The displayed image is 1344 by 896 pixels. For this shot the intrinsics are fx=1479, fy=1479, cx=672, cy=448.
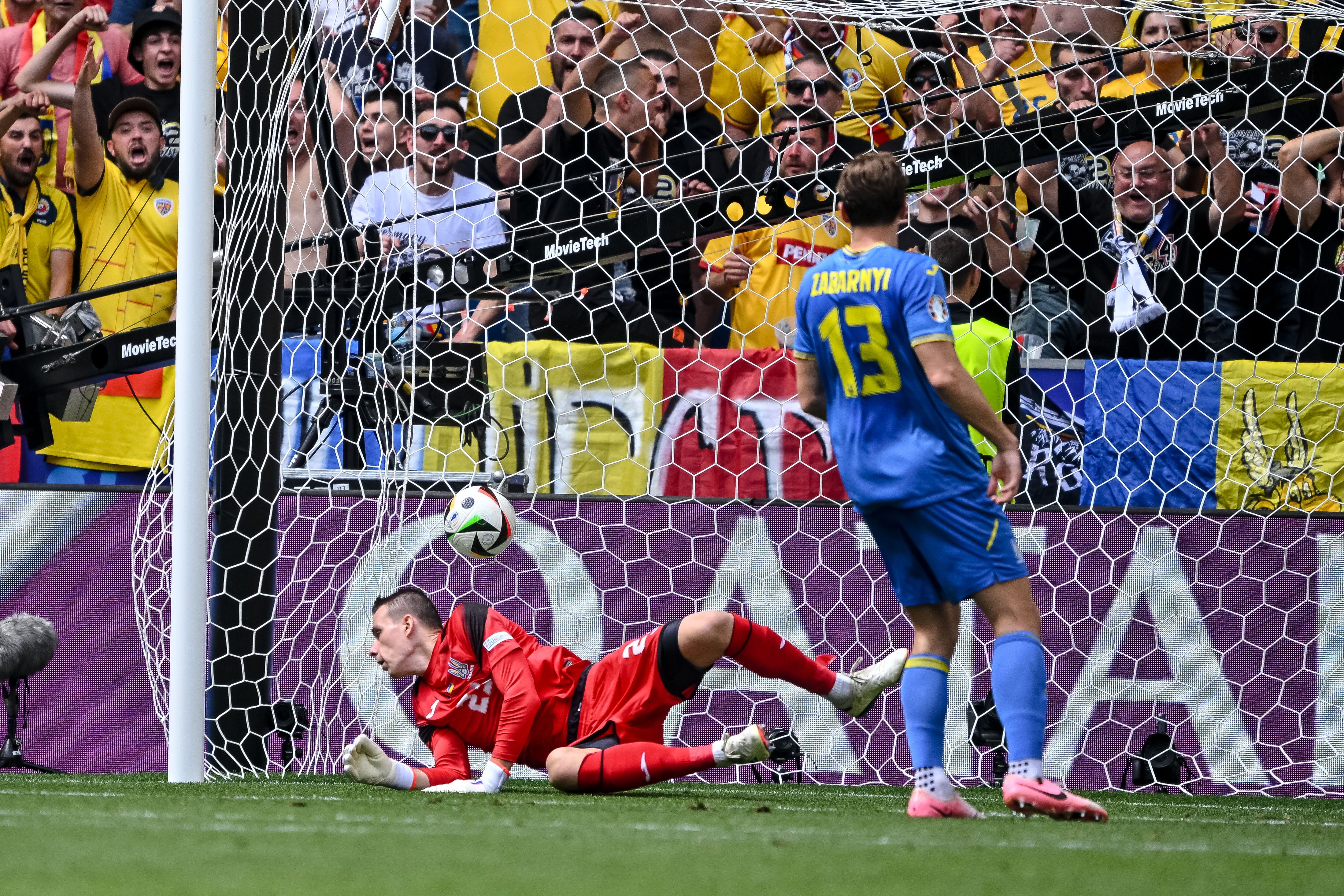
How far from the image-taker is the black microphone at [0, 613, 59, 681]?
4.71 metres

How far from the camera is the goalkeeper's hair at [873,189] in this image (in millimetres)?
3143

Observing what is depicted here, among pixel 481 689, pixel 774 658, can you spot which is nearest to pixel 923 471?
pixel 774 658

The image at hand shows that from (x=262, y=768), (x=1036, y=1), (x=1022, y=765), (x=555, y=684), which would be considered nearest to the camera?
(x=1022, y=765)

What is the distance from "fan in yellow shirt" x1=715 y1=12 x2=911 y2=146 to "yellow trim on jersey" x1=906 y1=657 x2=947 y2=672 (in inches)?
120

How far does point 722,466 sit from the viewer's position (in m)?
5.01

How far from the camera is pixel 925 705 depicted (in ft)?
10.3

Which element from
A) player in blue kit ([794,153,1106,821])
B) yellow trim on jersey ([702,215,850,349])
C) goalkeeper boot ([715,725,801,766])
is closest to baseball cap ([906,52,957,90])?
yellow trim on jersey ([702,215,850,349])

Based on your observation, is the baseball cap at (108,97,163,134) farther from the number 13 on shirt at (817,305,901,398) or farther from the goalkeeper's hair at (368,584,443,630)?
the number 13 on shirt at (817,305,901,398)

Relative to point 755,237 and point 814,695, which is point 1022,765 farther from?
point 755,237

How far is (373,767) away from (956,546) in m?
1.52

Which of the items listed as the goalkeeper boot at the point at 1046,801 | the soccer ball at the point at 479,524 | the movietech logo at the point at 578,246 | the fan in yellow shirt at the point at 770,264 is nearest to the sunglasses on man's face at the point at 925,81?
the fan in yellow shirt at the point at 770,264

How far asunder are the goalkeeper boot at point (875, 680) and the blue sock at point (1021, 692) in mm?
824

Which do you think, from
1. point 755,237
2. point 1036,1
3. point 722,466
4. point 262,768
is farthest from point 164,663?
point 1036,1

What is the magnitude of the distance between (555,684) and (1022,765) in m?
1.41
